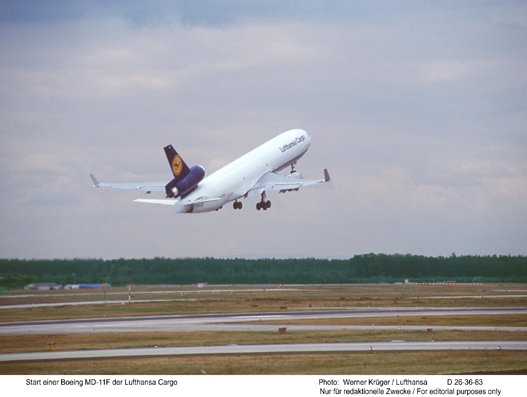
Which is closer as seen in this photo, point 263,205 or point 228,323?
point 228,323

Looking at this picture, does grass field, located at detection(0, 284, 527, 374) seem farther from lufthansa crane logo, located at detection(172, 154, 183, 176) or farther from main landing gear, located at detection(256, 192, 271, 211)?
lufthansa crane logo, located at detection(172, 154, 183, 176)

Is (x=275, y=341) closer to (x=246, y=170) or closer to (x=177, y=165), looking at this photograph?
(x=177, y=165)

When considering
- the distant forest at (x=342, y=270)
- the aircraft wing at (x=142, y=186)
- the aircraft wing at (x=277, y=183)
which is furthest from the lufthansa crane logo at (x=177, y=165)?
the distant forest at (x=342, y=270)

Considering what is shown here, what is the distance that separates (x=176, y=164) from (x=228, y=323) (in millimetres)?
16295

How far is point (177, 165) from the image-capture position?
7781 cm

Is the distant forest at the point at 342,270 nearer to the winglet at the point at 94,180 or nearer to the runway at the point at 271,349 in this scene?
the winglet at the point at 94,180

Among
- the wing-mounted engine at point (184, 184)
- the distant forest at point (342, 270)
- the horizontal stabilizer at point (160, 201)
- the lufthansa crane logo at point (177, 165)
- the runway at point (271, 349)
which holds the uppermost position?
the lufthansa crane logo at point (177, 165)

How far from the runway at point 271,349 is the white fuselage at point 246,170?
23.0 meters

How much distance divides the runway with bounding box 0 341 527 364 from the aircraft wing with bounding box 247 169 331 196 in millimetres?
30971

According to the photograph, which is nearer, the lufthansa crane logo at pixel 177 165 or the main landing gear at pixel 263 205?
the lufthansa crane logo at pixel 177 165

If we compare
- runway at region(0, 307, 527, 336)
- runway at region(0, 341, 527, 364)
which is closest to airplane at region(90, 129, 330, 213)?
runway at region(0, 307, 527, 336)

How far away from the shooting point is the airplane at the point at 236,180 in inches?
3061

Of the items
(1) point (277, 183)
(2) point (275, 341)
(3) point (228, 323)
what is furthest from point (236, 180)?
(2) point (275, 341)
